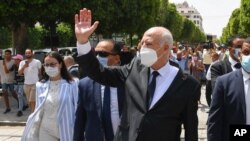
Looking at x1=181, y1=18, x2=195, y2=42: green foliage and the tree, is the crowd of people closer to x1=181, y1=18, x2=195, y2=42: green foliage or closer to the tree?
the tree

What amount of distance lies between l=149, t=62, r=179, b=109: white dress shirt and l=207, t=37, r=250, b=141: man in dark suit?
94 centimetres

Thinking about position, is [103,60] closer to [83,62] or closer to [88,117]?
[88,117]

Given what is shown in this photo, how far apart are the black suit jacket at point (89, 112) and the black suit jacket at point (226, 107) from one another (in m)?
0.83

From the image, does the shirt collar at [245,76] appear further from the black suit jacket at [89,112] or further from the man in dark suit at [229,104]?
the black suit jacket at [89,112]

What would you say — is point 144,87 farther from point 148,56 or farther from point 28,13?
point 28,13

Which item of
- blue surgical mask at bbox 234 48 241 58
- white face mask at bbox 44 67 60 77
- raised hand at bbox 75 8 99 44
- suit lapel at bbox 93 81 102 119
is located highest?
raised hand at bbox 75 8 99 44

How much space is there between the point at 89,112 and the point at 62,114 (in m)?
1.14

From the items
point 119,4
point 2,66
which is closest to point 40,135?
point 2,66

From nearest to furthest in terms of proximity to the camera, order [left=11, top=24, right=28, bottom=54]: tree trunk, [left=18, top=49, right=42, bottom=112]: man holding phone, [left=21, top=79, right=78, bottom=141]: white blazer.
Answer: [left=21, top=79, right=78, bottom=141]: white blazer → [left=18, top=49, right=42, bottom=112]: man holding phone → [left=11, top=24, right=28, bottom=54]: tree trunk

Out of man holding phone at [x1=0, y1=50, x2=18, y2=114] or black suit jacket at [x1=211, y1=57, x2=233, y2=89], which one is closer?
black suit jacket at [x1=211, y1=57, x2=233, y2=89]

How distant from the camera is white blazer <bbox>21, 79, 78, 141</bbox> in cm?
580

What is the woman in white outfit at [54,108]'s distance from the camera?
5832 millimetres

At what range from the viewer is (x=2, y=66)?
46.1 feet

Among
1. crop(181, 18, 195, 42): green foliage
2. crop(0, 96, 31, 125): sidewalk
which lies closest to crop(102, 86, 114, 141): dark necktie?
crop(0, 96, 31, 125): sidewalk
